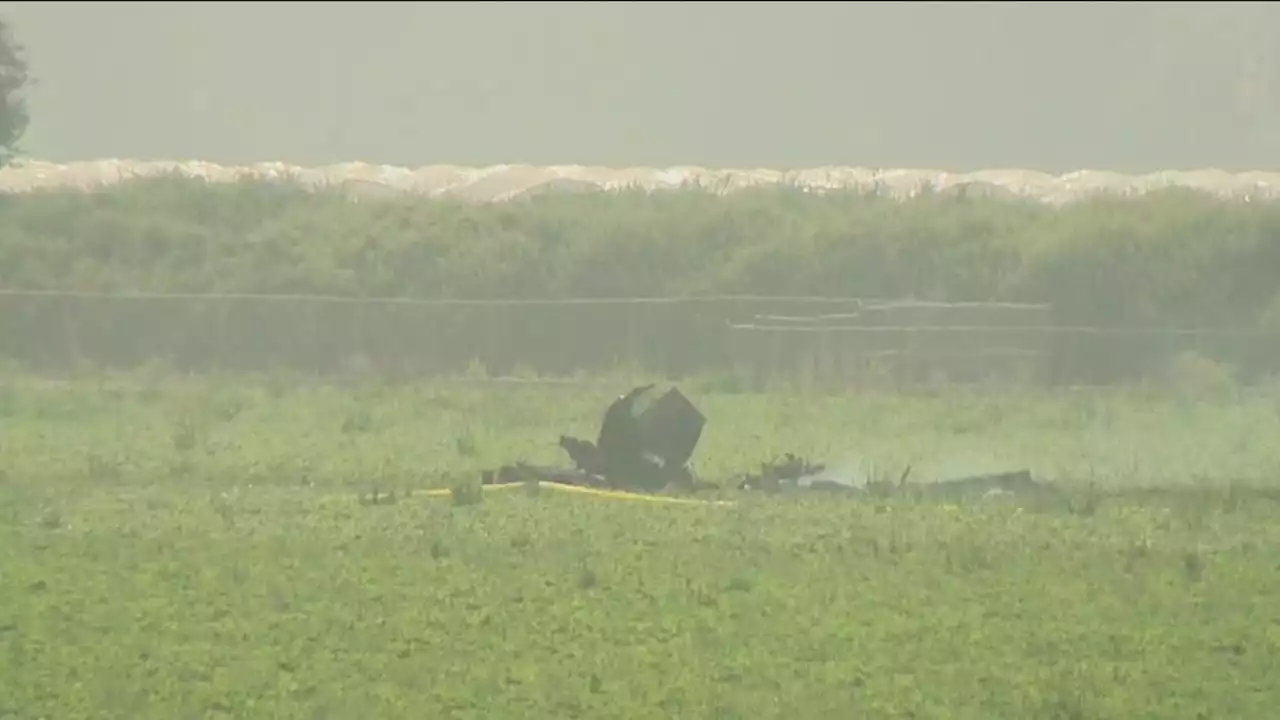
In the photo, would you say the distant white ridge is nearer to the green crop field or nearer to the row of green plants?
the row of green plants

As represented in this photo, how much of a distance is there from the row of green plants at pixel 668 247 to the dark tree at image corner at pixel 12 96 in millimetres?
776

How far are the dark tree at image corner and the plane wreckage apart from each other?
7401mm

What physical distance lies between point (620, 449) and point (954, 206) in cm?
780

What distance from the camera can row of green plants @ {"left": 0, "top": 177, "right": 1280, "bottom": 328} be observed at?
13266mm

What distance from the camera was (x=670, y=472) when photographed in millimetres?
8859

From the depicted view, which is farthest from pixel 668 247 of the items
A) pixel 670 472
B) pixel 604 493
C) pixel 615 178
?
pixel 604 493

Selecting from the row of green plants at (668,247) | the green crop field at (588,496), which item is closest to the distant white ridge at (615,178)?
the row of green plants at (668,247)

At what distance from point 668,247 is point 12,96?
573 centimetres

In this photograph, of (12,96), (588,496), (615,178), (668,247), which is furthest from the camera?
(615,178)

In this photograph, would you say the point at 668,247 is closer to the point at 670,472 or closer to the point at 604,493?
the point at 670,472

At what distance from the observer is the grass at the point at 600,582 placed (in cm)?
532

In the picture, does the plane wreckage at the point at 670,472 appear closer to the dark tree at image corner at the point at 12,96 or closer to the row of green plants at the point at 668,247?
the row of green plants at the point at 668,247

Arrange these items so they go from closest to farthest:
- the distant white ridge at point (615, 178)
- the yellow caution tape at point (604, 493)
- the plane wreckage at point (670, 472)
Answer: the yellow caution tape at point (604, 493) → the plane wreckage at point (670, 472) → the distant white ridge at point (615, 178)

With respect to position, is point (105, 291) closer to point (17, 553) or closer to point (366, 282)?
point (366, 282)
